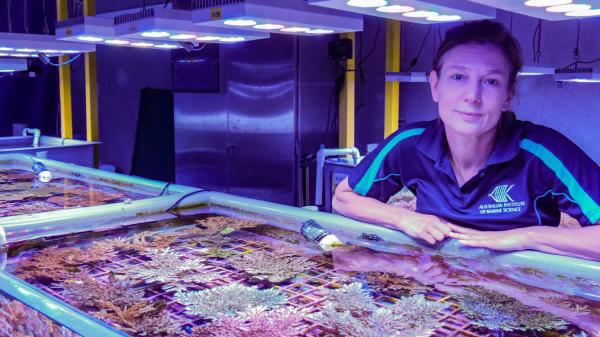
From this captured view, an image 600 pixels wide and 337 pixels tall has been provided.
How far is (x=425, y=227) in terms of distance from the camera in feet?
6.32

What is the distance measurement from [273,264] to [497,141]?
881 millimetres

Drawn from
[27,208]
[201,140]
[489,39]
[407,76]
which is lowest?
[201,140]

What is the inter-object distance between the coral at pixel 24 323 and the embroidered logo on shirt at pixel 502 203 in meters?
1.37

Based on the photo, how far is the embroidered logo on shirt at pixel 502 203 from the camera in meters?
1.95

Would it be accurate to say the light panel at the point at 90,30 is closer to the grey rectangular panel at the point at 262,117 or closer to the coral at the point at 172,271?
the coral at the point at 172,271

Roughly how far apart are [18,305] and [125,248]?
0.59 m

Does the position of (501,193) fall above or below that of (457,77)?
below

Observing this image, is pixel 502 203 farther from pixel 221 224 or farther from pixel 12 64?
pixel 12 64

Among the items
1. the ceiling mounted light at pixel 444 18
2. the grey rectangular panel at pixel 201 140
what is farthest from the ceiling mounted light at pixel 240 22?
the grey rectangular panel at pixel 201 140

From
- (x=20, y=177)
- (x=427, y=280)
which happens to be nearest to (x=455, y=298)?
(x=427, y=280)

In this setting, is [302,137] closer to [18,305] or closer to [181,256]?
[181,256]

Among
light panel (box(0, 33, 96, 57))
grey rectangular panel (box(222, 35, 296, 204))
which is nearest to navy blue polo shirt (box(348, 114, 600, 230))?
light panel (box(0, 33, 96, 57))

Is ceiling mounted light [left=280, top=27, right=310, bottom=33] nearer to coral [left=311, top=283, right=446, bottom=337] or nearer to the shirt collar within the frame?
the shirt collar

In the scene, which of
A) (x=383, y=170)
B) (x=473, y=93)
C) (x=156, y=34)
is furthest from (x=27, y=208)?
(x=473, y=93)
